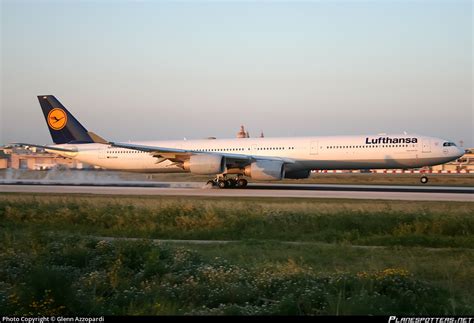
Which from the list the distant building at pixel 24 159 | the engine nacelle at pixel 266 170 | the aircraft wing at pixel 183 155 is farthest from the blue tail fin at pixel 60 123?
the distant building at pixel 24 159

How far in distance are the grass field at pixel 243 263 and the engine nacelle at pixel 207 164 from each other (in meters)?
14.1

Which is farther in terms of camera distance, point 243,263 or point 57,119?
point 57,119

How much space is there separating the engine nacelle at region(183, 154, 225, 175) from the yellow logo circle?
13.8 metres

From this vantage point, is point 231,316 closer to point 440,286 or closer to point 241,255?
point 440,286

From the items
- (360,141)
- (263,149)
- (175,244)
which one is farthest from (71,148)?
(175,244)

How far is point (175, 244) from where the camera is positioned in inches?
603

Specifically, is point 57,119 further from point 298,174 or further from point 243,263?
point 243,263

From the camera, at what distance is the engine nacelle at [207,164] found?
3497 cm

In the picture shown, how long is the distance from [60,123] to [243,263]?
35022 millimetres

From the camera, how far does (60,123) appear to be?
143ft

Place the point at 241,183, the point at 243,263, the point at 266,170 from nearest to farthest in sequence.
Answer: the point at 243,263 < the point at 266,170 < the point at 241,183

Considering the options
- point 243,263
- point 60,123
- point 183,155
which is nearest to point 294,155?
point 183,155

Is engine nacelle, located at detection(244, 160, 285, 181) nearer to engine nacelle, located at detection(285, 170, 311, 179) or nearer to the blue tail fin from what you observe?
engine nacelle, located at detection(285, 170, 311, 179)

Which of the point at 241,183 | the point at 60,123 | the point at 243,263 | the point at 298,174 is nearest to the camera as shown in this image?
the point at 243,263
